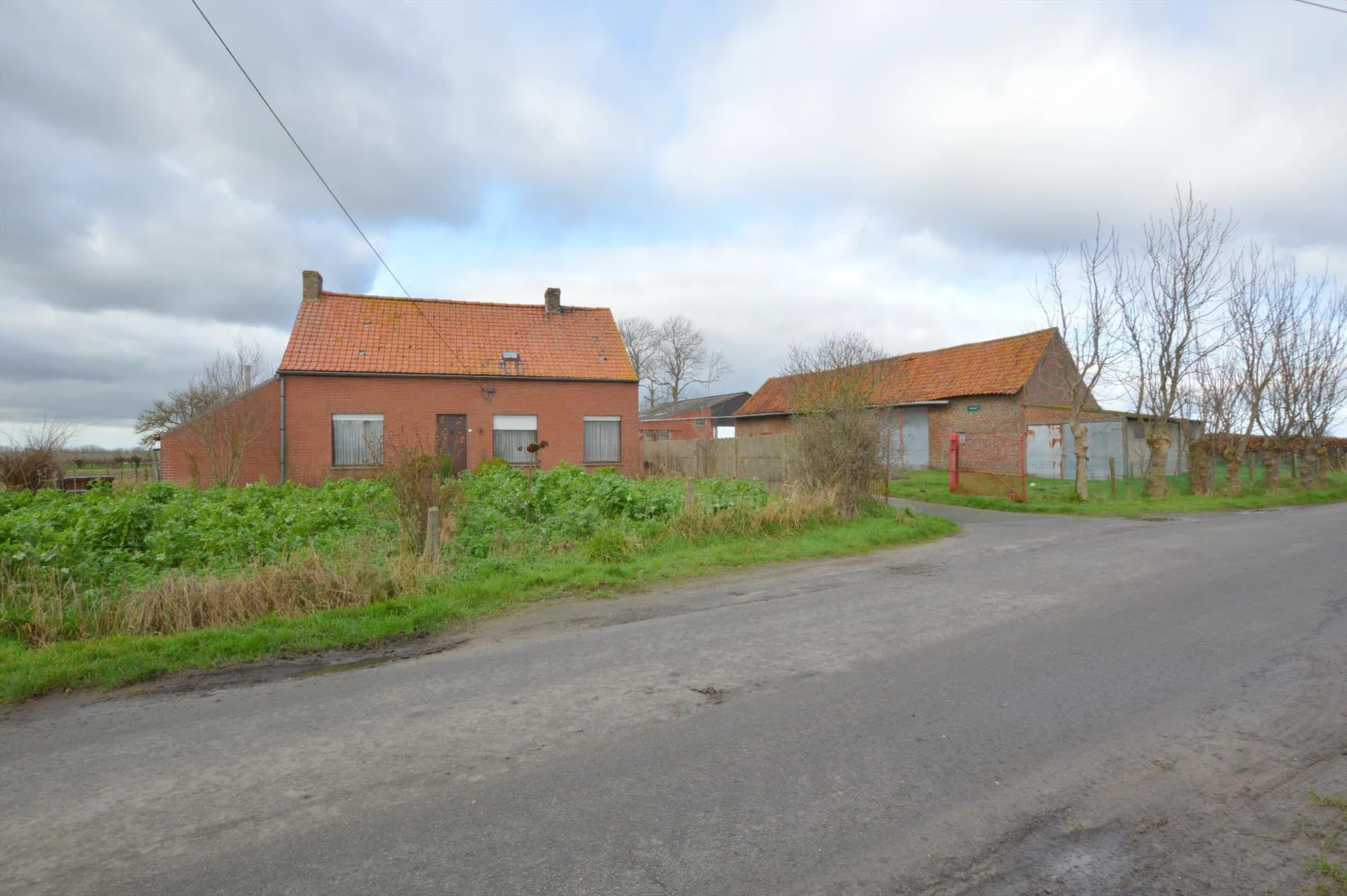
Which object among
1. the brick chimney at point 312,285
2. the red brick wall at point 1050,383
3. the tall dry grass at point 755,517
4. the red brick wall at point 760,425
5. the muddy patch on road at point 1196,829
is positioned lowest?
the muddy patch on road at point 1196,829

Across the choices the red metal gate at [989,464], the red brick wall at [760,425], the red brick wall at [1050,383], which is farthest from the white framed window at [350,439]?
the red brick wall at [1050,383]

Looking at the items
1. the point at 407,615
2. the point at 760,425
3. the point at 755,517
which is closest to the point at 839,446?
the point at 755,517

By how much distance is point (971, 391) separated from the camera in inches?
1164

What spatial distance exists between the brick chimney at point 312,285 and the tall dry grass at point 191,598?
19828 millimetres

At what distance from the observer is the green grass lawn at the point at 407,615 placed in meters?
5.70

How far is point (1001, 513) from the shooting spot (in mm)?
18547

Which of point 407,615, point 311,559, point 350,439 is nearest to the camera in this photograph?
point 407,615

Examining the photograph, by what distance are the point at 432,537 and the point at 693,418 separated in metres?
37.0

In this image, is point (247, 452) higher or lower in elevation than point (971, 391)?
lower

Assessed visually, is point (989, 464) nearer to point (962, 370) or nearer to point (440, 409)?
point (962, 370)

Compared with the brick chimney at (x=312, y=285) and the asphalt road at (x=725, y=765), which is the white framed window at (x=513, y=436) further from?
the asphalt road at (x=725, y=765)

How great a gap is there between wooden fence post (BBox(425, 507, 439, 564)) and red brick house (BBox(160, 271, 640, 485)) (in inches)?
502

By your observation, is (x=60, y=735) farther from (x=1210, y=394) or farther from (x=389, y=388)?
(x=1210, y=394)

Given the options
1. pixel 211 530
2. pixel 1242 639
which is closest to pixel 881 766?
pixel 1242 639
